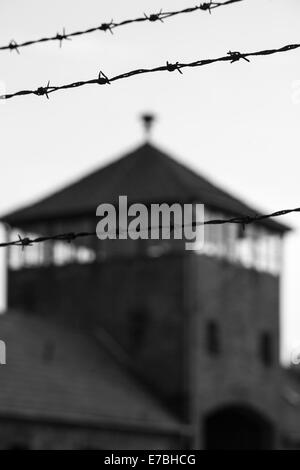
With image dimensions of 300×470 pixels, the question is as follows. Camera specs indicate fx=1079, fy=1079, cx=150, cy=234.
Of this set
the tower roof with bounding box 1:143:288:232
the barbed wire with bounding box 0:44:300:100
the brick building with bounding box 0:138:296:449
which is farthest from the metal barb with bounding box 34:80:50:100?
the tower roof with bounding box 1:143:288:232

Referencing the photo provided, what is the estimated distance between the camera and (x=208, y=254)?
37125 millimetres

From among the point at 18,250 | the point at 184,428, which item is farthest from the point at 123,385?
the point at 18,250

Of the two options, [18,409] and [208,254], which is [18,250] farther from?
[18,409]

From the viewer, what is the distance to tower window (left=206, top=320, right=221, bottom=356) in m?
37.5

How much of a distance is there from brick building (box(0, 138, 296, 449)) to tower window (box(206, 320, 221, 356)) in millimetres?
35

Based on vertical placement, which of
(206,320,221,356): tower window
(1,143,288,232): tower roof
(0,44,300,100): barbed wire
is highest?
(1,143,288,232): tower roof

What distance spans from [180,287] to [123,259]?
88.9 inches

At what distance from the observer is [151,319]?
122 feet

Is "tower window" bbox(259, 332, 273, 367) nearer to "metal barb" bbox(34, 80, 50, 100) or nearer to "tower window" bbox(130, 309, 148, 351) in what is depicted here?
"tower window" bbox(130, 309, 148, 351)

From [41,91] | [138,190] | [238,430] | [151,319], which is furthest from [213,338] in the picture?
[41,91]

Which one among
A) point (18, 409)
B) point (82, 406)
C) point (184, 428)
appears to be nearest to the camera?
point (18, 409)

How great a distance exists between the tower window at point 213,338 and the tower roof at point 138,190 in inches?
157

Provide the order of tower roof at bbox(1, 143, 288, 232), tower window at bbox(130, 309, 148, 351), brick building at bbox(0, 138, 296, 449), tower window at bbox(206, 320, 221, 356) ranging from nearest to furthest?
brick building at bbox(0, 138, 296, 449) < tower roof at bbox(1, 143, 288, 232) < tower window at bbox(130, 309, 148, 351) < tower window at bbox(206, 320, 221, 356)

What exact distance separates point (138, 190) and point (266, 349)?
7843 millimetres
